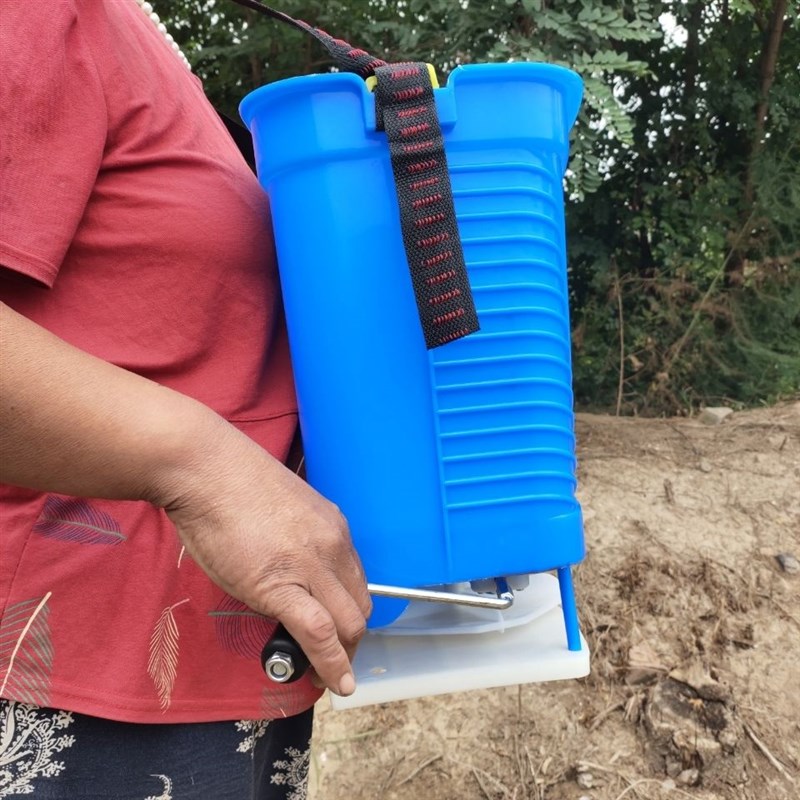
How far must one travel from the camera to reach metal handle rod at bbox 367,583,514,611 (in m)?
0.73

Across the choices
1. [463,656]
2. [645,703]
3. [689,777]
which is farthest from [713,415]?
[463,656]

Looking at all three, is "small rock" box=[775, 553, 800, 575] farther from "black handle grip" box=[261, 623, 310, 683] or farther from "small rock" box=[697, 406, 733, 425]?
"black handle grip" box=[261, 623, 310, 683]

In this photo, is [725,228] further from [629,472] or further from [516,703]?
[516,703]

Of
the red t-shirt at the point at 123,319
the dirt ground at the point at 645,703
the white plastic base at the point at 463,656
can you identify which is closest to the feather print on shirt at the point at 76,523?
the red t-shirt at the point at 123,319

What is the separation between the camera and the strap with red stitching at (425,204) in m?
0.68

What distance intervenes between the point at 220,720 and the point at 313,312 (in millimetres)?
414

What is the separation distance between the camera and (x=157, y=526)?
0.73 m

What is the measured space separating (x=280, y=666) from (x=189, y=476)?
18 centimetres

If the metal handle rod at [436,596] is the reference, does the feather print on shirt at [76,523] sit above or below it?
above

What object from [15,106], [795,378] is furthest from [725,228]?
[15,106]

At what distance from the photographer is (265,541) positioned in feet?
2.08

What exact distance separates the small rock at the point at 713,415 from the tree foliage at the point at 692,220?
0.25 metres

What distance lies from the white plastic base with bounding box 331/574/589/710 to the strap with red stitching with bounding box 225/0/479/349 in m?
0.40

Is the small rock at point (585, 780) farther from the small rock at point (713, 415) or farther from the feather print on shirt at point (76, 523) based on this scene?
the small rock at point (713, 415)
